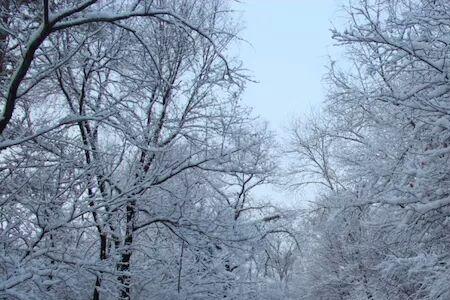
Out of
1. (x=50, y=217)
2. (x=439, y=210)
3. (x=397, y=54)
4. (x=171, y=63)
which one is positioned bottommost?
(x=50, y=217)

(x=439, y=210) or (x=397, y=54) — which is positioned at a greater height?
(x=397, y=54)

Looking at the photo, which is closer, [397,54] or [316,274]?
[397,54]

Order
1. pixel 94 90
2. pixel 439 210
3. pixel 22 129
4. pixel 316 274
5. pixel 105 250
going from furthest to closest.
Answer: pixel 316 274, pixel 94 90, pixel 105 250, pixel 439 210, pixel 22 129

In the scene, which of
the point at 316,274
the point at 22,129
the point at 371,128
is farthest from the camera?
the point at 316,274

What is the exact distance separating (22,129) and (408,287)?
961cm

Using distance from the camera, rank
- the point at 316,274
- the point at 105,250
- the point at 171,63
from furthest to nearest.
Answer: the point at 316,274
the point at 171,63
the point at 105,250

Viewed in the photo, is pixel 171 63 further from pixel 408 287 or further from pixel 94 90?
pixel 408 287

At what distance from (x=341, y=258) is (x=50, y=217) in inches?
660

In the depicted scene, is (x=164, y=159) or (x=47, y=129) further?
→ (x=164, y=159)

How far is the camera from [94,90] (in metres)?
9.21

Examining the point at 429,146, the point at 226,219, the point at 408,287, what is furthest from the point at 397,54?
the point at 408,287

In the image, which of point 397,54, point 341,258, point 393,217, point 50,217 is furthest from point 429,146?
point 341,258

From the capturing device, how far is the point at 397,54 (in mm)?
7617

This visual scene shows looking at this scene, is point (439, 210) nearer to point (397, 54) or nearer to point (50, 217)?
point (397, 54)
